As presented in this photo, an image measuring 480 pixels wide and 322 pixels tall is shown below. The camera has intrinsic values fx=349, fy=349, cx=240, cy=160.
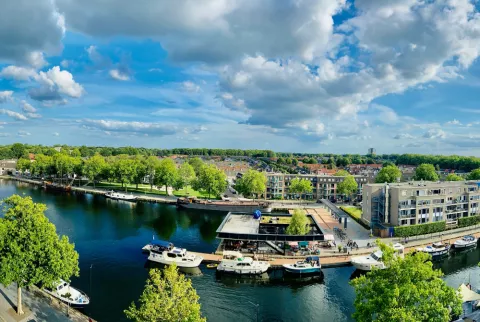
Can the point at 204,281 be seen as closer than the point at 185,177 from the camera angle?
Yes

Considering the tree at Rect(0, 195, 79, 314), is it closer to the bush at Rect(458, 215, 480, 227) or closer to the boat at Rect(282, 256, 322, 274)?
the boat at Rect(282, 256, 322, 274)

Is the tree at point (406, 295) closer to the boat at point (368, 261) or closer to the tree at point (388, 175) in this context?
the boat at point (368, 261)

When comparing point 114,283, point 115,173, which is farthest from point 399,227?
point 115,173

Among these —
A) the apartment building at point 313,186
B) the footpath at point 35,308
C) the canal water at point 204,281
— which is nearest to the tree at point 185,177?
the apartment building at point 313,186

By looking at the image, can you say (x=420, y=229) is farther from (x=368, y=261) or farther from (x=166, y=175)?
(x=166, y=175)

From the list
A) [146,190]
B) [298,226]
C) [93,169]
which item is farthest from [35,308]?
[93,169]

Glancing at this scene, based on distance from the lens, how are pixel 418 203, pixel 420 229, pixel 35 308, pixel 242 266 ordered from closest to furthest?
pixel 35 308
pixel 242 266
pixel 420 229
pixel 418 203

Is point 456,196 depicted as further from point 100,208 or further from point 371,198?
point 100,208
